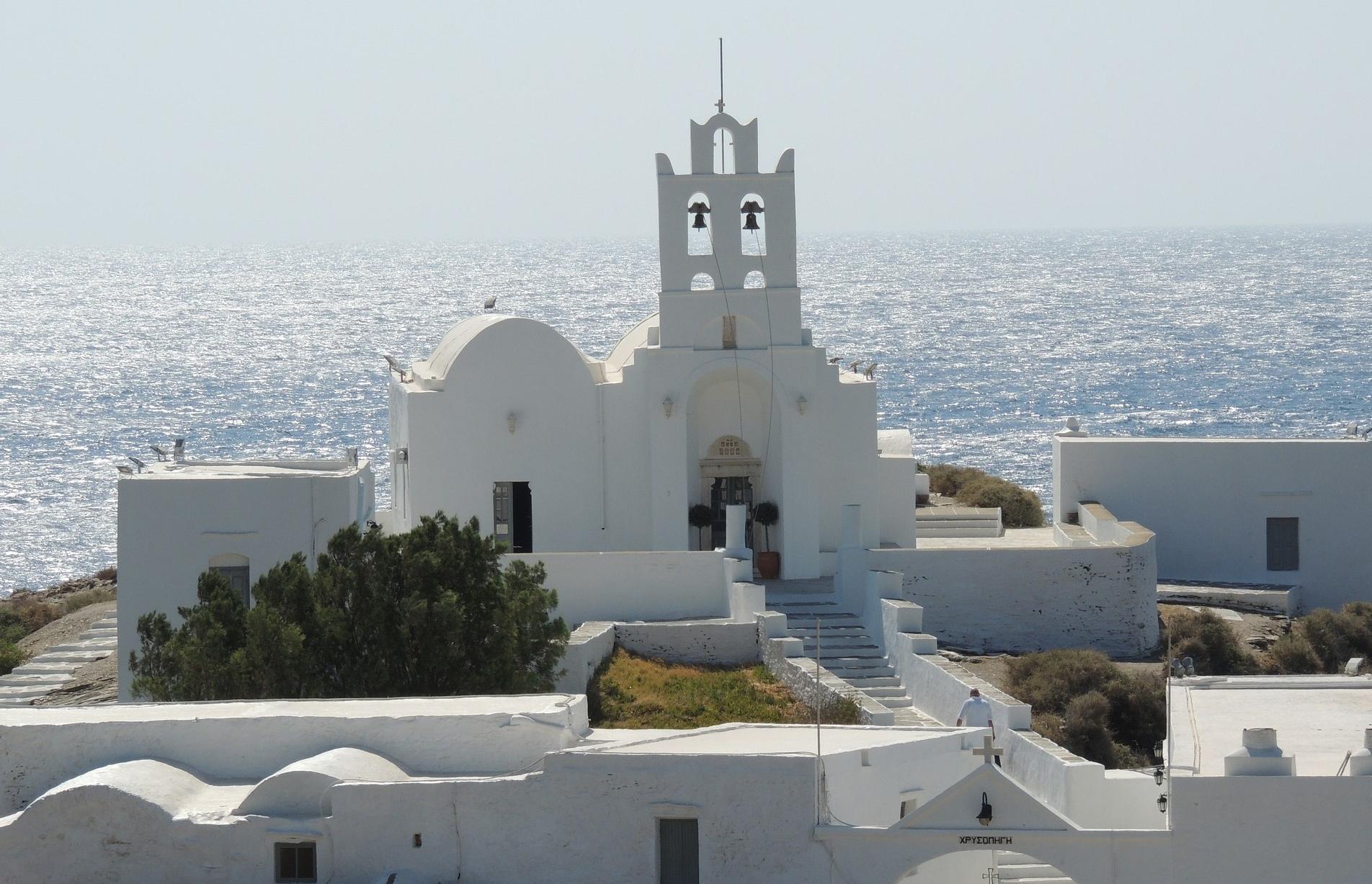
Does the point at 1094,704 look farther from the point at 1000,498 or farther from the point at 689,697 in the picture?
the point at 1000,498

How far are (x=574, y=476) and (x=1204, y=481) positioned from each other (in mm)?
12156

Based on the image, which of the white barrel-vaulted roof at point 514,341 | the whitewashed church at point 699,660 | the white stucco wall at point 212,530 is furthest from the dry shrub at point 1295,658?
the white stucco wall at point 212,530

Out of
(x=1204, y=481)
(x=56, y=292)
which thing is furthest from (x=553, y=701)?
(x=56, y=292)

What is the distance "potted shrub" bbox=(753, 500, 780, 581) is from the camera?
122ft

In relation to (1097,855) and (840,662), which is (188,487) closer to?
(840,662)

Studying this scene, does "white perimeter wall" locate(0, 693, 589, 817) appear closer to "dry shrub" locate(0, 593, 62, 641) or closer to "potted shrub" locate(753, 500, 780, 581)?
"potted shrub" locate(753, 500, 780, 581)

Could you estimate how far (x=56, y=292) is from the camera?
180750mm

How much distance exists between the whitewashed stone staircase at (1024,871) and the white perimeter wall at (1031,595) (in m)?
11.2

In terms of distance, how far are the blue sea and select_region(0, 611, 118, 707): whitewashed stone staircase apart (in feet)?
100

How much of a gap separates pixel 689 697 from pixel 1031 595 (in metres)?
8.22

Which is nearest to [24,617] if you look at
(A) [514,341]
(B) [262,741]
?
(A) [514,341]

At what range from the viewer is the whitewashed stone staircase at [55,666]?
3409 centimetres

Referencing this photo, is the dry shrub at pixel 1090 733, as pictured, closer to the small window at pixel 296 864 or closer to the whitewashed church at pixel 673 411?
the whitewashed church at pixel 673 411

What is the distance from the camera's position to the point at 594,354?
12125 centimetres
